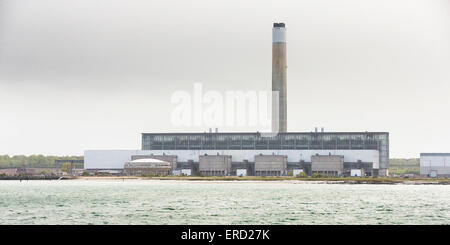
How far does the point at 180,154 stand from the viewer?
171m

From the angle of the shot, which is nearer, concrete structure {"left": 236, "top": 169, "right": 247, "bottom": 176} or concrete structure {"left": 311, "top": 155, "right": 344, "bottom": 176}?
concrete structure {"left": 311, "top": 155, "right": 344, "bottom": 176}

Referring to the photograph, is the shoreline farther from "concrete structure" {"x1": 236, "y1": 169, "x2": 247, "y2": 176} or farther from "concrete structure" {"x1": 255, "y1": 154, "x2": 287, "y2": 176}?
"concrete structure" {"x1": 255, "y1": 154, "x2": 287, "y2": 176}

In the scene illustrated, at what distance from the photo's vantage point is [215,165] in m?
165

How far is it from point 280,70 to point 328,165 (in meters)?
24.8

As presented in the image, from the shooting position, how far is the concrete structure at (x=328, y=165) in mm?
158250

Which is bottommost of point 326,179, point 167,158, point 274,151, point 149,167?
point 326,179

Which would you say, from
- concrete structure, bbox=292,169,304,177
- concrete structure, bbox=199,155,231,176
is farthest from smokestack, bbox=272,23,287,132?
concrete structure, bbox=199,155,231,176

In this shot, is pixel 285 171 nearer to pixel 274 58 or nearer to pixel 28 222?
pixel 274 58

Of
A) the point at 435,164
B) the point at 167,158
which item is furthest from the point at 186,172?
the point at 435,164

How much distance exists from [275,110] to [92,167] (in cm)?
4833

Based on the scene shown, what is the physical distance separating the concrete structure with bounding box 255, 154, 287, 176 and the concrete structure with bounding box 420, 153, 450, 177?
37.7 meters

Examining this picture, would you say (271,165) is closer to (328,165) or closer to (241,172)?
(241,172)

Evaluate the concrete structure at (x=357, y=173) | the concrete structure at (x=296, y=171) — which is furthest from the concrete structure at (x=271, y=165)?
the concrete structure at (x=357, y=173)

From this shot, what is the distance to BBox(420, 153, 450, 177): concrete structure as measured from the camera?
17175 centimetres
